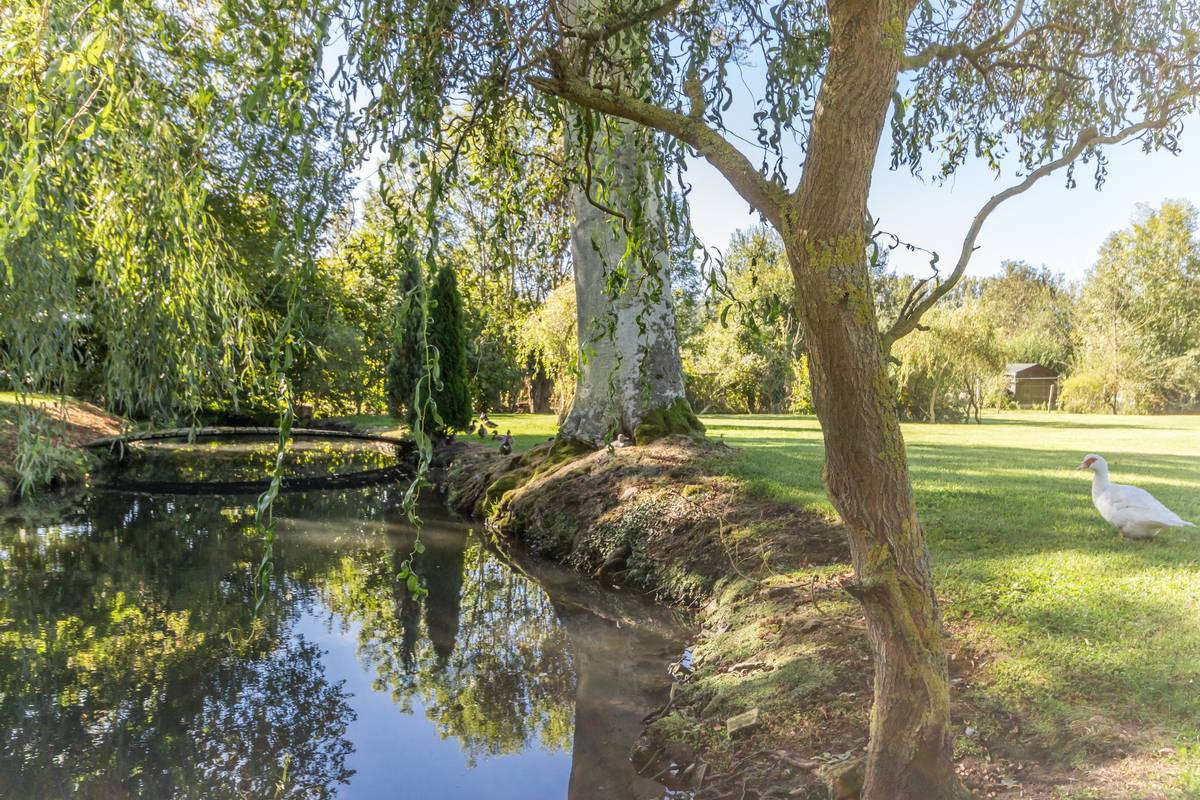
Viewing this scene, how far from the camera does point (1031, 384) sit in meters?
29.1

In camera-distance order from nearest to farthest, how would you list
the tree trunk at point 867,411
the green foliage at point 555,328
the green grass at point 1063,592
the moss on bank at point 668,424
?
the tree trunk at point 867,411 < the green grass at point 1063,592 < the moss on bank at point 668,424 < the green foliage at point 555,328

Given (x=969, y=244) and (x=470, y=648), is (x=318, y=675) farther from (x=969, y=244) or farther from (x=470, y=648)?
(x=969, y=244)

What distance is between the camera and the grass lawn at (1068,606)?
266 cm

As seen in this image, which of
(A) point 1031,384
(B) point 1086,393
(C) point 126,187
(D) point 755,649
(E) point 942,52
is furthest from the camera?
(A) point 1031,384

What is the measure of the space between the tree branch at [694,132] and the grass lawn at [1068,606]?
2.15 m

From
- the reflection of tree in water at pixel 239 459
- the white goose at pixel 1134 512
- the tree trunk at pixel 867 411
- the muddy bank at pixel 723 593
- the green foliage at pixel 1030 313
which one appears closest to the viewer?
the tree trunk at pixel 867 411

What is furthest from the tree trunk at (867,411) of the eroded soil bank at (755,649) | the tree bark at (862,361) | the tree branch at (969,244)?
the eroded soil bank at (755,649)

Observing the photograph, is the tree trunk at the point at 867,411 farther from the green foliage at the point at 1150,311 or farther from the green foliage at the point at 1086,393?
the green foliage at the point at 1086,393

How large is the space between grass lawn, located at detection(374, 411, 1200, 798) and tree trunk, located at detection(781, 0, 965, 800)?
71 cm

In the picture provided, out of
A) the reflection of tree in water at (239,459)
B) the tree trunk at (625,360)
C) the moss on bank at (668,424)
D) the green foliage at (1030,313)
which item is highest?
the green foliage at (1030,313)

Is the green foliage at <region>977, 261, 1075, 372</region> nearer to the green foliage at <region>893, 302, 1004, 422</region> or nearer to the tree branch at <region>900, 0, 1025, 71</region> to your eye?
the green foliage at <region>893, 302, 1004, 422</region>

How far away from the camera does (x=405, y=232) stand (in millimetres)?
2158

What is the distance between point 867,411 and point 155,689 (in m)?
4.09

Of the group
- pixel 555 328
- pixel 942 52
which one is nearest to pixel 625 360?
pixel 942 52
